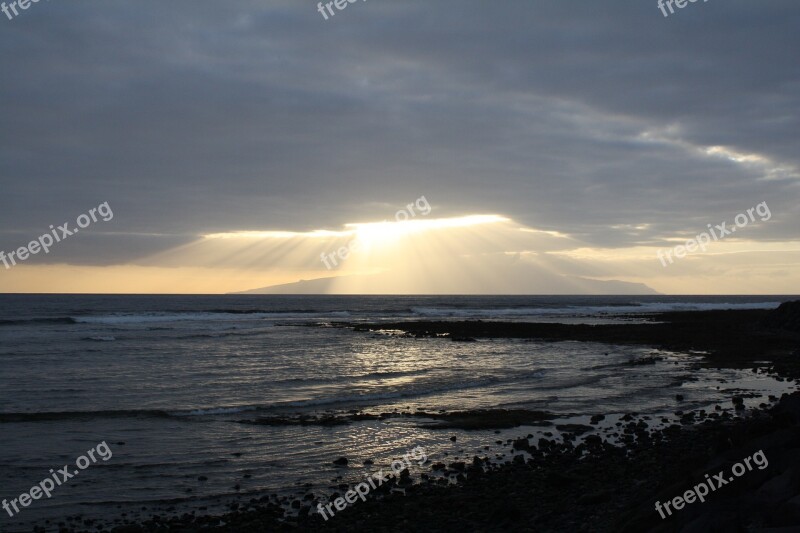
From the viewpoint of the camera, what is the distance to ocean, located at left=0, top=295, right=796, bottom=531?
475 inches

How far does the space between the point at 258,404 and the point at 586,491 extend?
40.2 feet

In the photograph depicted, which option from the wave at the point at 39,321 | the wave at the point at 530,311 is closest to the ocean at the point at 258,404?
the wave at the point at 39,321

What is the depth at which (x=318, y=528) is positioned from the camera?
959cm

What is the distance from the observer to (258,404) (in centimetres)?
1991

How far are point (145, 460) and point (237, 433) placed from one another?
2820 millimetres

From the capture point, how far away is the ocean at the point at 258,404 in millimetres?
12055

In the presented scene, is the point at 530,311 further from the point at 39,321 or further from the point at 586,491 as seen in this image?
the point at 586,491

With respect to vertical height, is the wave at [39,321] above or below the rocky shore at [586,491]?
above

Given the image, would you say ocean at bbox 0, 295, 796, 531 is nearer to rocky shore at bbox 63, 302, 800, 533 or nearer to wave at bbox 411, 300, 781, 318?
rocky shore at bbox 63, 302, 800, 533

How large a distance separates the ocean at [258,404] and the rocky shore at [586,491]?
98 cm

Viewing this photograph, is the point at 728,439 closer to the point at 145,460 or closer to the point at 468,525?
the point at 468,525

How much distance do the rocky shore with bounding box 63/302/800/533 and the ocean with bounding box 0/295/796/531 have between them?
3.22 ft

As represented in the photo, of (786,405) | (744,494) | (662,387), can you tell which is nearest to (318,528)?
(744,494)

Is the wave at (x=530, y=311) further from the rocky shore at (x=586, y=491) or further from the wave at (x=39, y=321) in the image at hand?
the rocky shore at (x=586, y=491)
